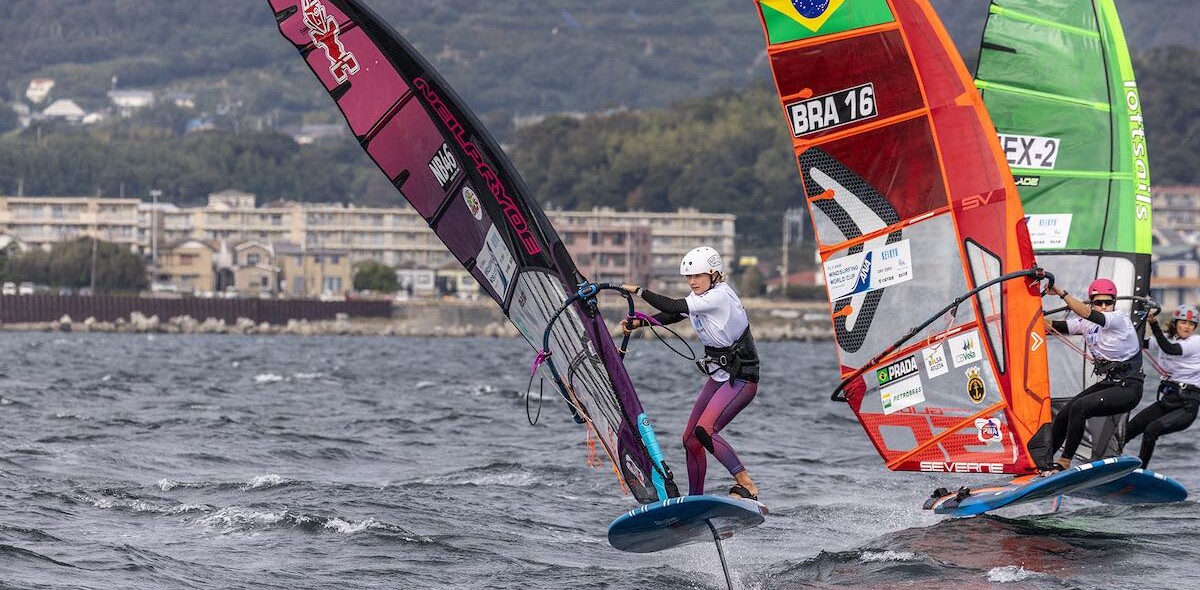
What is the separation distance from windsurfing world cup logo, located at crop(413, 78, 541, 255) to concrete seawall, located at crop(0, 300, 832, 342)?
7889cm

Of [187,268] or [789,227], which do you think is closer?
[187,268]

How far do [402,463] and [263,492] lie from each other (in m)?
3.70

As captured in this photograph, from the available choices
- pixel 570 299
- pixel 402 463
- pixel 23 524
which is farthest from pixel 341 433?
pixel 570 299

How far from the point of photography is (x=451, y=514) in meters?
14.7

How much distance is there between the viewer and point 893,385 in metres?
13.9

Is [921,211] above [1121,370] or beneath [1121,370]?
above

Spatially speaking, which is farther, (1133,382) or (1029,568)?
(1133,382)

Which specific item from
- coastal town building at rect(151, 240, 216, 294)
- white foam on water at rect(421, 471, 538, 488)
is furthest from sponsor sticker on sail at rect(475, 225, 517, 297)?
coastal town building at rect(151, 240, 216, 294)

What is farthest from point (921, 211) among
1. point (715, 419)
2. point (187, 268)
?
point (187, 268)

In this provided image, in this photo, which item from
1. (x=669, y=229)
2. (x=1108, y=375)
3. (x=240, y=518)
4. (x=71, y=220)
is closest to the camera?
(x=1108, y=375)

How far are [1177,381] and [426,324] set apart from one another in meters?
95.3

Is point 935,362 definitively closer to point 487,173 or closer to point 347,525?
point 487,173

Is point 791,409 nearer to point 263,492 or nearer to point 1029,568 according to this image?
point 263,492

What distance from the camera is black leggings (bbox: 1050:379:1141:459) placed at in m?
13.1
